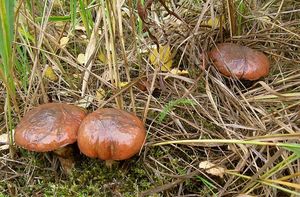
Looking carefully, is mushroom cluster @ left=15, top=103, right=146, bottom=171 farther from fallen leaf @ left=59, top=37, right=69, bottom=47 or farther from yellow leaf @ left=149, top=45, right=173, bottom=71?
fallen leaf @ left=59, top=37, right=69, bottom=47

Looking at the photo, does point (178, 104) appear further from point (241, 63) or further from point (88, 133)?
point (88, 133)

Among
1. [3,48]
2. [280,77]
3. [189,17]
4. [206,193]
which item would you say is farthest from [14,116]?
[280,77]

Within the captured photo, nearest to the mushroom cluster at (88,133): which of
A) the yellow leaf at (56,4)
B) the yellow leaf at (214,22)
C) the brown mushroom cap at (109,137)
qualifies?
the brown mushroom cap at (109,137)

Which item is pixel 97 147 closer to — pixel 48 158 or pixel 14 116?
pixel 48 158

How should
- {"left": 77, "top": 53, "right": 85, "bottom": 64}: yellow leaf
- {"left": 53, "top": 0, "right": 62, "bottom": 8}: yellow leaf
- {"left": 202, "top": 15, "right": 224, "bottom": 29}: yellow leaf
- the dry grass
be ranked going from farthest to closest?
{"left": 53, "top": 0, "right": 62, "bottom": 8}: yellow leaf → {"left": 202, "top": 15, "right": 224, "bottom": 29}: yellow leaf → {"left": 77, "top": 53, "right": 85, "bottom": 64}: yellow leaf → the dry grass

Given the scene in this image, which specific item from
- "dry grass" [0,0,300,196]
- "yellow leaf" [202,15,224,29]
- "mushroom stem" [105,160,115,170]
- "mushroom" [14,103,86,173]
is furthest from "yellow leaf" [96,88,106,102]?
"yellow leaf" [202,15,224,29]

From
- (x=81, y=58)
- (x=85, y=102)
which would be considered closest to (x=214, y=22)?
(x=81, y=58)

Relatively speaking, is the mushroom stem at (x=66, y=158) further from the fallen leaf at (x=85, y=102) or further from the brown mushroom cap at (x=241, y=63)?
the brown mushroom cap at (x=241, y=63)
